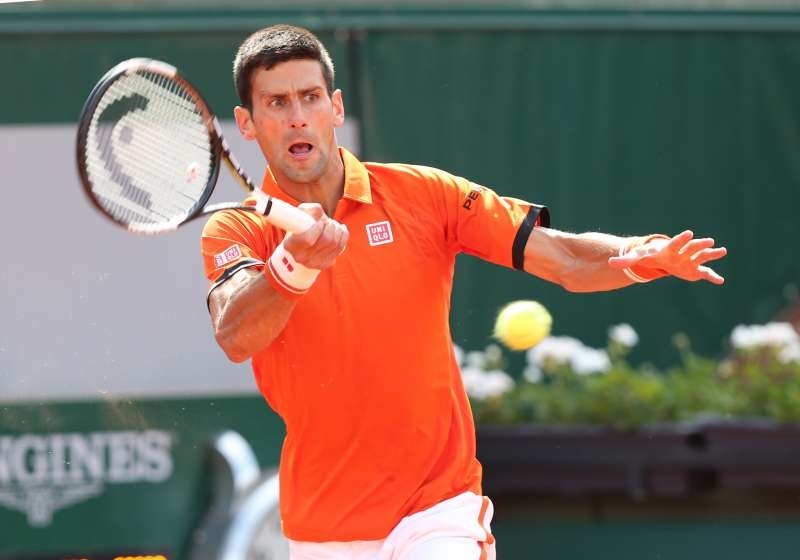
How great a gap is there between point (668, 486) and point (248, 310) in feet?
9.69

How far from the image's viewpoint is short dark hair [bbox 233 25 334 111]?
3301 mm

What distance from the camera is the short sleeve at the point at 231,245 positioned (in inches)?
127

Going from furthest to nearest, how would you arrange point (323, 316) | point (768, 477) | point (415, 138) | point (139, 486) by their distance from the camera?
point (415, 138) < point (139, 486) < point (768, 477) < point (323, 316)

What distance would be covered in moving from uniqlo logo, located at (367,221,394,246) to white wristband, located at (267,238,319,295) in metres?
0.39

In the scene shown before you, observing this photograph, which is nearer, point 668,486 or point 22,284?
point 668,486

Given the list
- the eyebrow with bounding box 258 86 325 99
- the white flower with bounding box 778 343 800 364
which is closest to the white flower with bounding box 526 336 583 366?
the white flower with bounding box 778 343 800 364

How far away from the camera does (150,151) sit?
11.0 feet

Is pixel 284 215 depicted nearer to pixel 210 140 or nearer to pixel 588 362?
pixel 210 140

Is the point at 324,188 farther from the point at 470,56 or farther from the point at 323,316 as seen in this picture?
the point at 470,56

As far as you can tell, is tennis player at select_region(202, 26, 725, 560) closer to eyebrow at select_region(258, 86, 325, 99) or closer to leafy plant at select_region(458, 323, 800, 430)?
eyebrow at select_region(258, 86, 325, 99)

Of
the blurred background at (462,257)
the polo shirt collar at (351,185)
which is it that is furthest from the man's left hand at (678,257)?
the blurred background at (462,257)

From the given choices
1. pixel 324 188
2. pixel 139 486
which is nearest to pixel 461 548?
pixel 324 188

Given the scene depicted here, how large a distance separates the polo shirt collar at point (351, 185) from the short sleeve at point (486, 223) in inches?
7.6

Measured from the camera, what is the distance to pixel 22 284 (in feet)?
19.7
